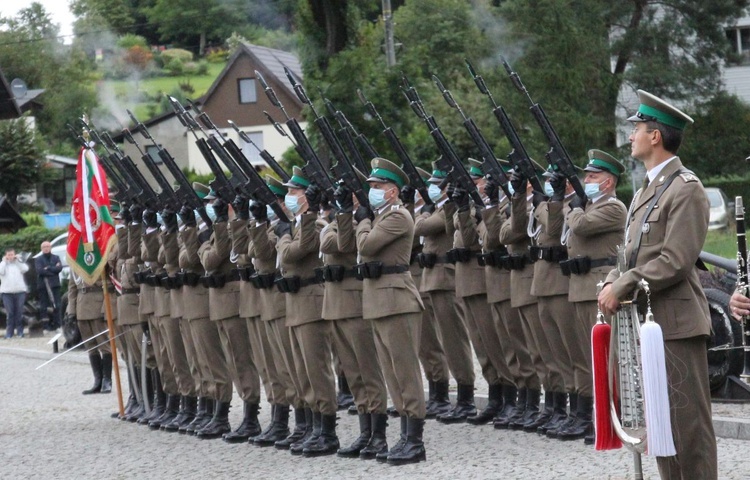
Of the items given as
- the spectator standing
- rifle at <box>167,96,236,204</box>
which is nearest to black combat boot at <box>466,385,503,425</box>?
rifle at <box>167,96,236,204</box>

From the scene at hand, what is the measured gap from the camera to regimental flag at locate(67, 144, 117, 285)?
1384 centimetres

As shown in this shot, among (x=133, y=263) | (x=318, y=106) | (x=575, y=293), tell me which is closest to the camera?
(x=575, y=293)

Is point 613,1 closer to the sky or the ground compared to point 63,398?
closer to the sky

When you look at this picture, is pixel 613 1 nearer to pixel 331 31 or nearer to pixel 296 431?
pixel 331 31

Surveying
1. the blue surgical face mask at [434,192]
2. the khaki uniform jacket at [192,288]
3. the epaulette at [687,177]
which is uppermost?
the blue surgical face mask at [434,192]

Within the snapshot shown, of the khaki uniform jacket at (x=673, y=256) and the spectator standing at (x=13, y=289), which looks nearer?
the khaki uniform jacket at (x=673, y=256)

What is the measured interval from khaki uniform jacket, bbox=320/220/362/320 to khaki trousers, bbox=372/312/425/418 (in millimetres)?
439

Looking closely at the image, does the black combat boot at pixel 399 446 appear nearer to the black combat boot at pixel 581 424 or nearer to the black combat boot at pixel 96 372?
the black combat boot at pixel 581 424

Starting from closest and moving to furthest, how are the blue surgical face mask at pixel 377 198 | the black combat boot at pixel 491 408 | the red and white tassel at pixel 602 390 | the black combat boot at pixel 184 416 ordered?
the red and white tassel at pixel 602 390 → the blue surgical face mask at pixel 377 198 → the black combat boot at pixel 491 408 → the black combat boot at pixel 184 416

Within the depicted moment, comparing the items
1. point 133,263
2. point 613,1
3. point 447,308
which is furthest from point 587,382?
point 613,1

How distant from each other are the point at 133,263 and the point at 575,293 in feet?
17.0

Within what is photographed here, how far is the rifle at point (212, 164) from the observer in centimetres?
1157

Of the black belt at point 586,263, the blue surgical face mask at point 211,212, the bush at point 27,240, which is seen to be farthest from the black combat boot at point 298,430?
the bush at point 27,240

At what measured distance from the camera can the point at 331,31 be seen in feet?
65.7
